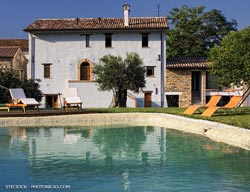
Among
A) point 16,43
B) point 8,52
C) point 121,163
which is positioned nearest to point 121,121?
point 121,163

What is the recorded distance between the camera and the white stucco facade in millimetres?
30453

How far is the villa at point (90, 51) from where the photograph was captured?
30453 millimetres

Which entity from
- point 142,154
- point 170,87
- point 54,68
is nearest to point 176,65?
point 170,87

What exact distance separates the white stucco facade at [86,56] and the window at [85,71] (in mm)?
312

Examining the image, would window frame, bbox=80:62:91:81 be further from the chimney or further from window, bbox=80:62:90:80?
the chimney

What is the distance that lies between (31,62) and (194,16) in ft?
59.2

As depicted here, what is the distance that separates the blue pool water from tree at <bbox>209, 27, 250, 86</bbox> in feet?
30.6

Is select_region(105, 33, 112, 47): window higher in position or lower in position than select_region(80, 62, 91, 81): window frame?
higher

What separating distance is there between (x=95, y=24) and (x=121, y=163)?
2364 centimetres

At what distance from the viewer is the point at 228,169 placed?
799 cm

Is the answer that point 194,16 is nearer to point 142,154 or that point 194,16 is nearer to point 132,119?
point 132,119

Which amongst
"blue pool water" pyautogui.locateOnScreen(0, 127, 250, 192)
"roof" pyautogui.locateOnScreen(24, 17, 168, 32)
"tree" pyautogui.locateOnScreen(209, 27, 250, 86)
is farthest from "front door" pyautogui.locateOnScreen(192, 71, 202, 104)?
"blue pool water" pyautogui.locateOnScreen(0, 127, 250, 192)

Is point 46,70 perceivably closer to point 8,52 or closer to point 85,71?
point 85,71

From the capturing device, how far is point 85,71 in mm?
31156
